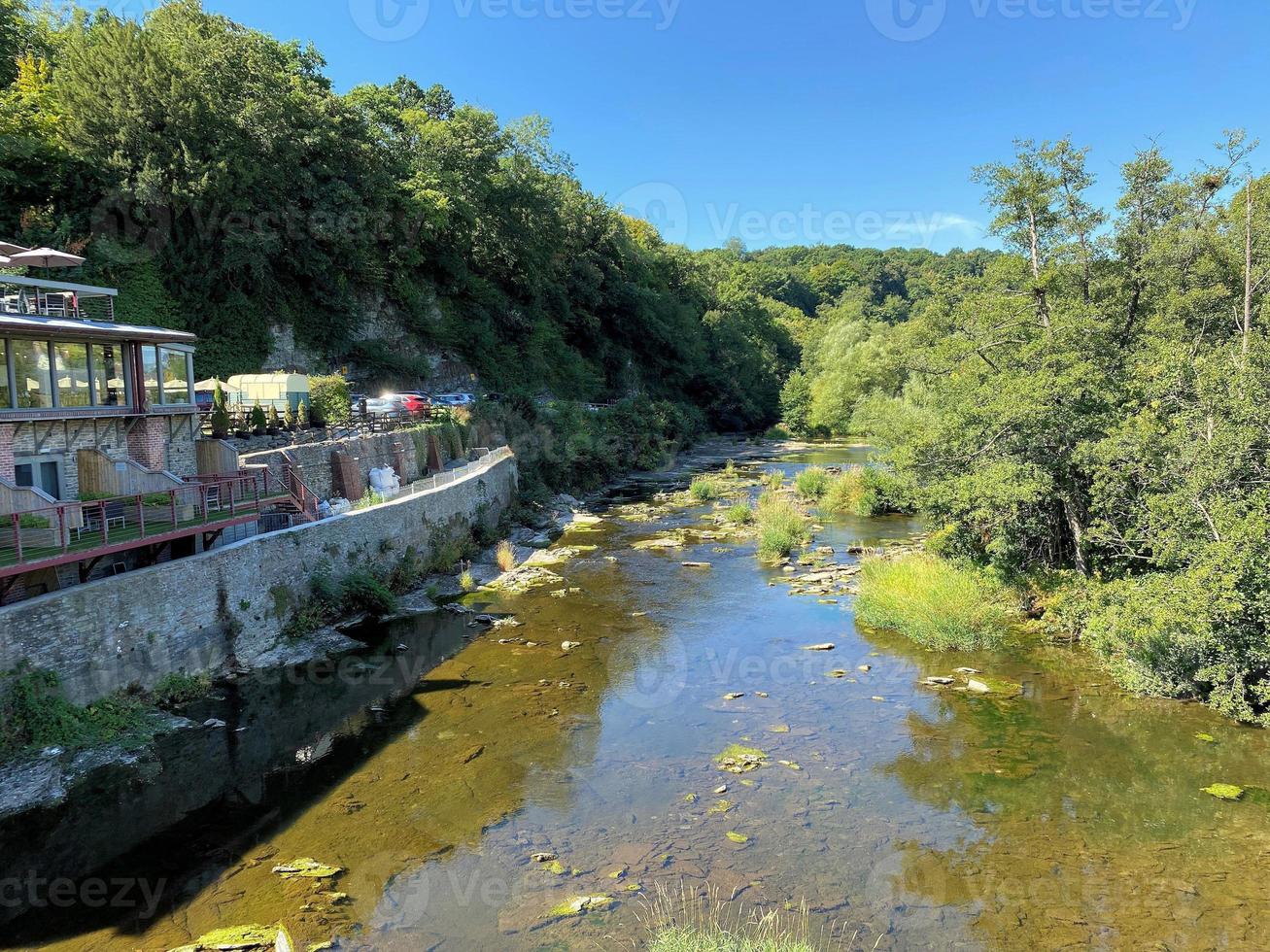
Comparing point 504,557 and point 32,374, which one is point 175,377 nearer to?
point 32,374

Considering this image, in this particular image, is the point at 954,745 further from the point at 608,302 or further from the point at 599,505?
the point at 608,302

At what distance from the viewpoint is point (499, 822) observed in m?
11.7

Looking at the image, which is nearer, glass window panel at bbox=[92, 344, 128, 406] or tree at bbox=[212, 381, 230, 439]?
glass window panel at bbox=[92, 344, 128, 406]

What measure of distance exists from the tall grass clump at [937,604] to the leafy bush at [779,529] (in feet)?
15.9

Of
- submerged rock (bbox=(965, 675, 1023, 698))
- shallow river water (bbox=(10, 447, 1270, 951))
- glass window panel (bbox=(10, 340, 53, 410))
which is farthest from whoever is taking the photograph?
submerged rock (bbox=(965, 675, 1023, 698))

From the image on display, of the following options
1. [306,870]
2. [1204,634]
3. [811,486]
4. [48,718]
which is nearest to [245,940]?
[306,870]

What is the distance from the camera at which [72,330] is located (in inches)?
608

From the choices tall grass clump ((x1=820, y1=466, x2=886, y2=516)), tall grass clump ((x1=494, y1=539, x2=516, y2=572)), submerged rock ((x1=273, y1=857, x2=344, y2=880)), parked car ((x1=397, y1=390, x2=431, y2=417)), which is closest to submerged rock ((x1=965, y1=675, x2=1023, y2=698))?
submerged rock ((x1=273, y1=857, x2=344, y2=880))

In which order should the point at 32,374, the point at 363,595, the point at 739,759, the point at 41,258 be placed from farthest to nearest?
the point at 363,595 < the point at 41,258 < the point at 32,374 < the point at 739,759

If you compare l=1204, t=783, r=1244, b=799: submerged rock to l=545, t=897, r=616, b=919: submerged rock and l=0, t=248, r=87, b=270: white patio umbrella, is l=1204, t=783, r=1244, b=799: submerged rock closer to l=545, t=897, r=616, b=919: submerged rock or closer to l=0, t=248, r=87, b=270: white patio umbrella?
l=545, t=897, r=616, b=919: submerged rock

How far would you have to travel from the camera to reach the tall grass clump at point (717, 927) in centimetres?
857

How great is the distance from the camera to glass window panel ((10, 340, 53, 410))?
48.6 ft

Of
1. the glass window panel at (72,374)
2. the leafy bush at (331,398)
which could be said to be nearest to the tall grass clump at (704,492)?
the leafy bush at (331,398)

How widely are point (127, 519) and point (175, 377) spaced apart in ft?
16.5
